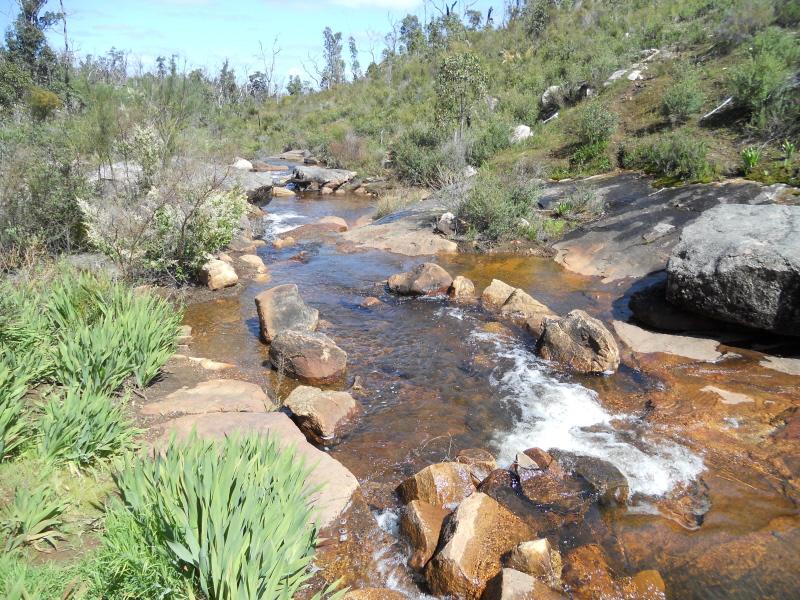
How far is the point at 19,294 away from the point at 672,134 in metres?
16.9

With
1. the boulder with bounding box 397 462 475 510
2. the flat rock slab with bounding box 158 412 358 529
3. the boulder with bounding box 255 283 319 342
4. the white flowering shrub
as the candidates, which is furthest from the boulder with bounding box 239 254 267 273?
the boulder with bounding box 397 462 475 510

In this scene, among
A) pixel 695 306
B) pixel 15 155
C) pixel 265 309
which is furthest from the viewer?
pixel 15 155

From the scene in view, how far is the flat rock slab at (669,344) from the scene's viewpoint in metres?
7.51

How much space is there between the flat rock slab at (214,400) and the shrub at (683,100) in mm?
16853

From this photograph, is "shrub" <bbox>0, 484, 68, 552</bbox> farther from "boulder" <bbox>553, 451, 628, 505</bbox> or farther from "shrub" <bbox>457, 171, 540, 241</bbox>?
"shrub" <bbox>457, 171, 540, 241</bbox>

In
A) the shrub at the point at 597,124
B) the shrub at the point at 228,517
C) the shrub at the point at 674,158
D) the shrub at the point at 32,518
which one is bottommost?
the shrub at the point at 32,518

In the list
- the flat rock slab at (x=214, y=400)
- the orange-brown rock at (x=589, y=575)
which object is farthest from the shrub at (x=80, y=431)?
the orange-brown rock at (x=589, y=575)

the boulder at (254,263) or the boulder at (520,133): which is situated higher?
the boulder at (520,133)

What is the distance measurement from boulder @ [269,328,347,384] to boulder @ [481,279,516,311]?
3692 millimetres

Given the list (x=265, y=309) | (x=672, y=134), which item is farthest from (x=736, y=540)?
(x=672, y=134)

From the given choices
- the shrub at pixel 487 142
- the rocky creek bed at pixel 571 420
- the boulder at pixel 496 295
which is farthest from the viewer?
the shrub at pixel 487 142

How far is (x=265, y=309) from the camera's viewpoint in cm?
851

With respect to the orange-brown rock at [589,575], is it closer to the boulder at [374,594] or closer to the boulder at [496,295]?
the boulder at [374,594]

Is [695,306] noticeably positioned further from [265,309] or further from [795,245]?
[265,309]
